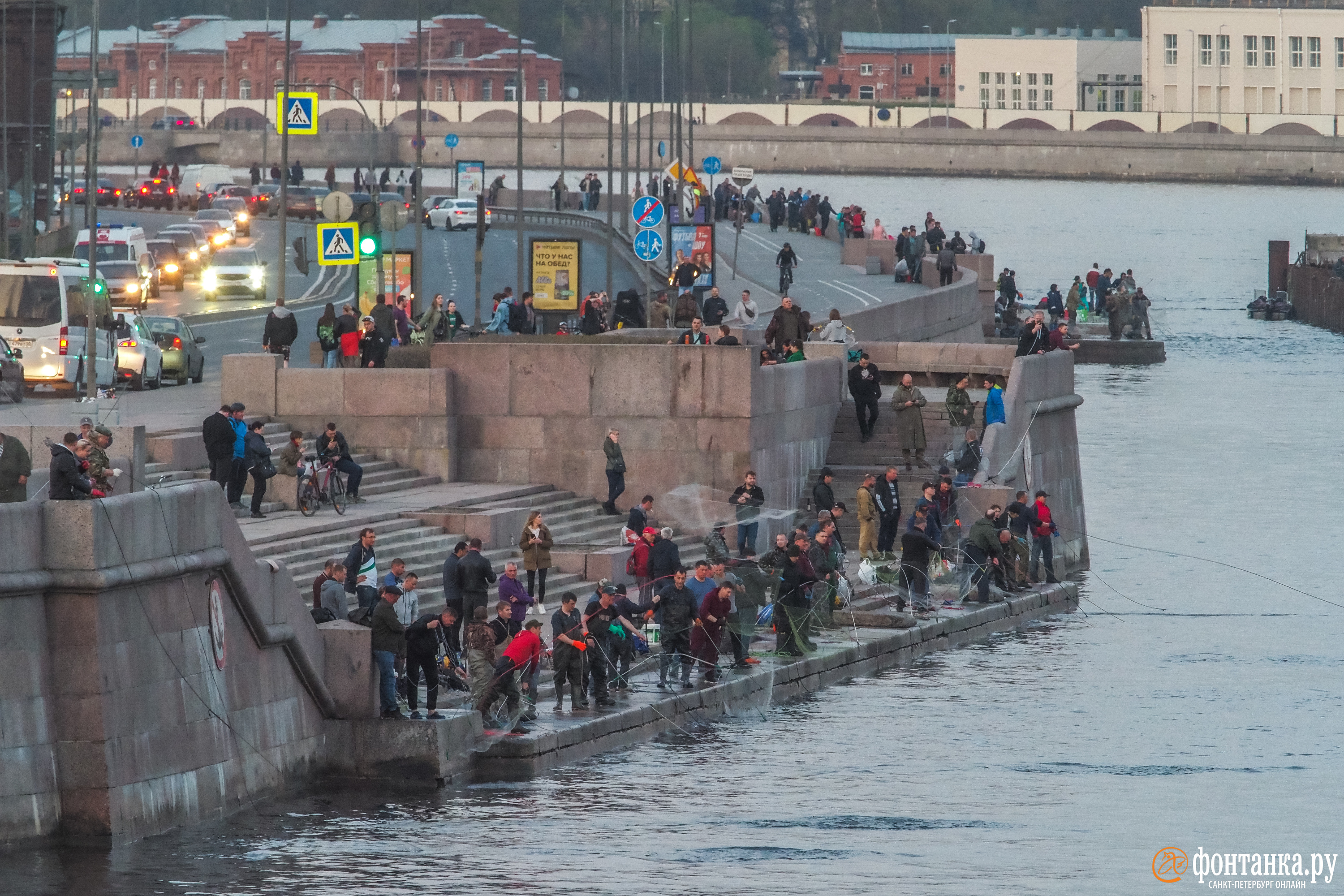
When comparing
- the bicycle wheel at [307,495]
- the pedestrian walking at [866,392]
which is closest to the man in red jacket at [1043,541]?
the pedestrian walking at [866,392]

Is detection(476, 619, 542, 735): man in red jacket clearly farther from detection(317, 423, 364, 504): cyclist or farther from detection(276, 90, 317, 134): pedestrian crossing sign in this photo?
detection(276, 90, 317, 134): pedestrian crossing sign

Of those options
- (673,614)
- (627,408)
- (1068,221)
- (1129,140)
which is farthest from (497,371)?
(1129,140)

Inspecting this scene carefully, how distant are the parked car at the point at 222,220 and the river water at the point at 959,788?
35.8 meters

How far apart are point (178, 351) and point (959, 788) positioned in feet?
54.2

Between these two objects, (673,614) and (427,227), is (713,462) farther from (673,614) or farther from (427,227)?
(427,227)

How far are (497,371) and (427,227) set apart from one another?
1943 inches

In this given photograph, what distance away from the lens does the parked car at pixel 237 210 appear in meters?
76.7

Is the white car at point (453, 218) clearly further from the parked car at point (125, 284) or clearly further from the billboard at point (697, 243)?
the billboard at point (697, 243)

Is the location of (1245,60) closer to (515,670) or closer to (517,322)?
(517,322)

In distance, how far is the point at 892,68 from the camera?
185250 mm

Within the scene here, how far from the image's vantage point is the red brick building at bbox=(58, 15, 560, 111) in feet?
541

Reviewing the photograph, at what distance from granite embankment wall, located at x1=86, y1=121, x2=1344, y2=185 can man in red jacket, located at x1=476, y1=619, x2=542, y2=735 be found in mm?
139099

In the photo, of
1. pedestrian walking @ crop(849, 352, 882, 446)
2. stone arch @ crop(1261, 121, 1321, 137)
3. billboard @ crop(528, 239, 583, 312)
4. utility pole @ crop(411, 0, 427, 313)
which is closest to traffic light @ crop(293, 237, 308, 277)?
utility pole @ crop(411, 0, 427, 313)

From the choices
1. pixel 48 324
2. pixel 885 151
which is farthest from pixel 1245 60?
pixel 48 324
